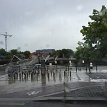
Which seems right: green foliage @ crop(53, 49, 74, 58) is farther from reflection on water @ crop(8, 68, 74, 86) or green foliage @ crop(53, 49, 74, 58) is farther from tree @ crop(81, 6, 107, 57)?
tree @ crop(81, 6, 107, 57)

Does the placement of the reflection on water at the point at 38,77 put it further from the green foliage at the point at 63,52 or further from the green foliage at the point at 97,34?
the green foliage at the point at 63,52

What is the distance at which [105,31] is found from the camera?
18828mm

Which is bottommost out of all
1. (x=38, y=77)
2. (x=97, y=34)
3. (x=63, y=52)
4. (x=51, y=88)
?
(x=51, y=88)

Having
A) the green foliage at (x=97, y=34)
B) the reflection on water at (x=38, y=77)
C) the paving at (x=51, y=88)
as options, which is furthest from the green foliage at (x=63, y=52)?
the green foliage at (x=97, y=34)

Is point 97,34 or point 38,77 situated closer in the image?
point 97,34

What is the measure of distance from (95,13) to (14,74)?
72.4 feet

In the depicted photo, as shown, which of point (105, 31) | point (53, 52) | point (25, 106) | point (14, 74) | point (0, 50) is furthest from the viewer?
point (0, 50)

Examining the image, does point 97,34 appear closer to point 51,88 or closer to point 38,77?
point 51,88

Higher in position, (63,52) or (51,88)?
(63,52)

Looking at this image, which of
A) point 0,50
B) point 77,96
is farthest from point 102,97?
point 0,50

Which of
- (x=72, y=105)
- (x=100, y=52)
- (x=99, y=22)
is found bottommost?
(x=72, y=105)

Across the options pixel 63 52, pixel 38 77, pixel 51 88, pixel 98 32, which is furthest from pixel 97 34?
pixel 63 52

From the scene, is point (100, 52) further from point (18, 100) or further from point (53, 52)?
point (53, 52)

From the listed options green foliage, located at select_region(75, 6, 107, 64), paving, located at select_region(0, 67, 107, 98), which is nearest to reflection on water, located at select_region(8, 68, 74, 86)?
paving, located at select_region(0, 67, 107, 98)
